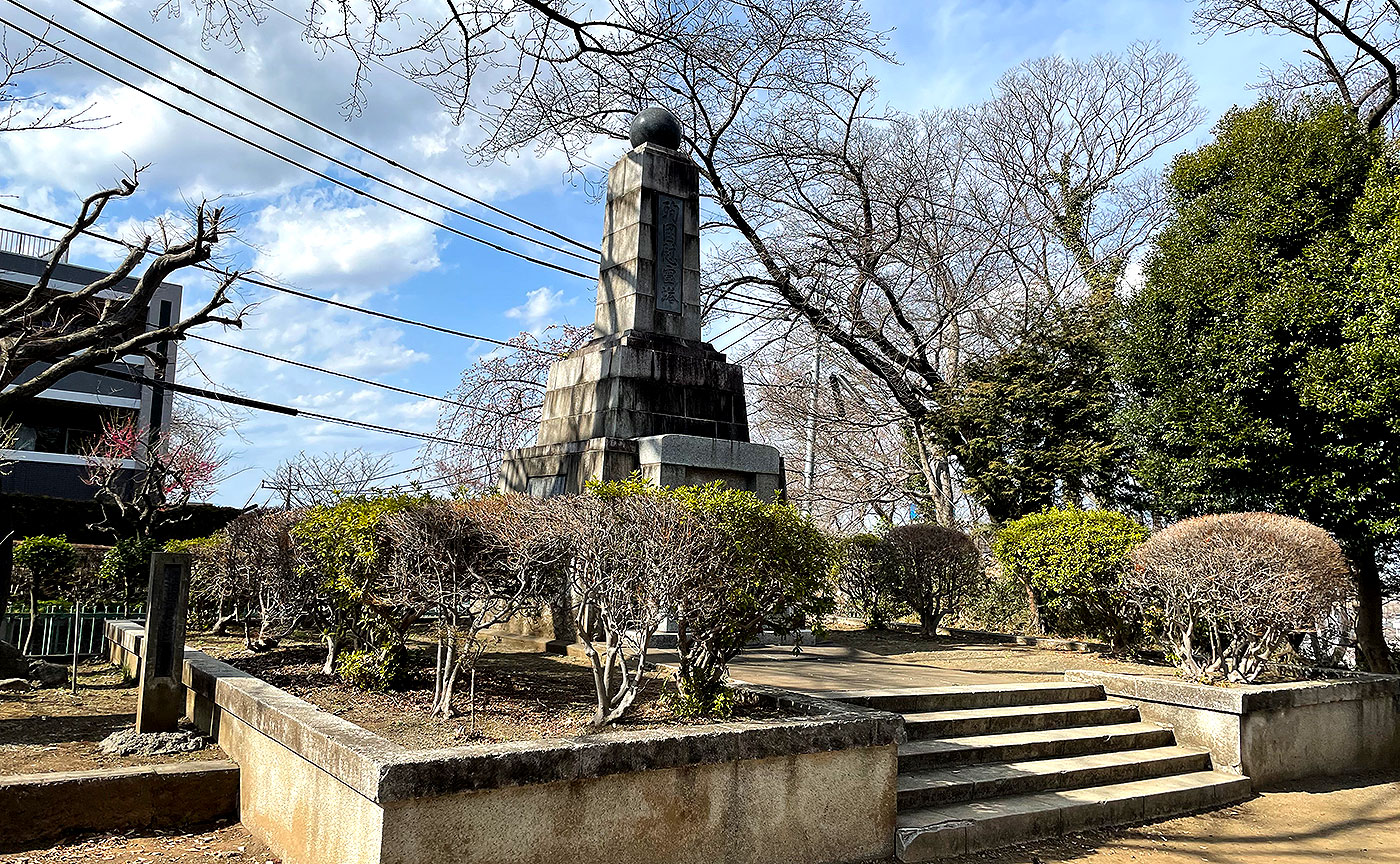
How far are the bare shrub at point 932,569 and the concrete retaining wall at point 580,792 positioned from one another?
26.6 ft

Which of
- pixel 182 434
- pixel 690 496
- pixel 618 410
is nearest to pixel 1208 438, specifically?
pixel 618 410

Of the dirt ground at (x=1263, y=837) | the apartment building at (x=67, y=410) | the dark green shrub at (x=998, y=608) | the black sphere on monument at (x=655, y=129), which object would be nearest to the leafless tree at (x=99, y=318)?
the black sphere on monument at (x=655, y=129)

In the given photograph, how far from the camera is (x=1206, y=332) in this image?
11.8 m

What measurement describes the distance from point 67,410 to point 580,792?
109 ft

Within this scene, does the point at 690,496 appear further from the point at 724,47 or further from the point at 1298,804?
the point at 724,47

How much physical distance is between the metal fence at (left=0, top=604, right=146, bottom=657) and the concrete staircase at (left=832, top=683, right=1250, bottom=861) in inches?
362

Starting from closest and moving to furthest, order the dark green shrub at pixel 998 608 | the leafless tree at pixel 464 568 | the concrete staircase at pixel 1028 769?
the leafless tree at pixel 464 568 < the concrete staircase at pixel 1028 769 < the dark green shrub at pixel 998 608

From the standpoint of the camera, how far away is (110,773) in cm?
524

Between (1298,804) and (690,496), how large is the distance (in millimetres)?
5720

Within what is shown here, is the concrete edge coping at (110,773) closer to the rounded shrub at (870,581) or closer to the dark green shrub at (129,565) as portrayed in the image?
the dark green shrub at (129,565)

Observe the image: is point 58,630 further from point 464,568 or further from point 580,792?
point 580,792

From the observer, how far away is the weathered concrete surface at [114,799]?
492 centimetres

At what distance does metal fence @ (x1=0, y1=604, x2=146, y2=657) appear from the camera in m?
10.5

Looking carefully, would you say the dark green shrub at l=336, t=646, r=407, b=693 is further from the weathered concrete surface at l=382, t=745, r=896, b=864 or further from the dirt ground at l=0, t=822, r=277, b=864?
the weathered concrete surface at l=382, t=745, r=896, b=864
